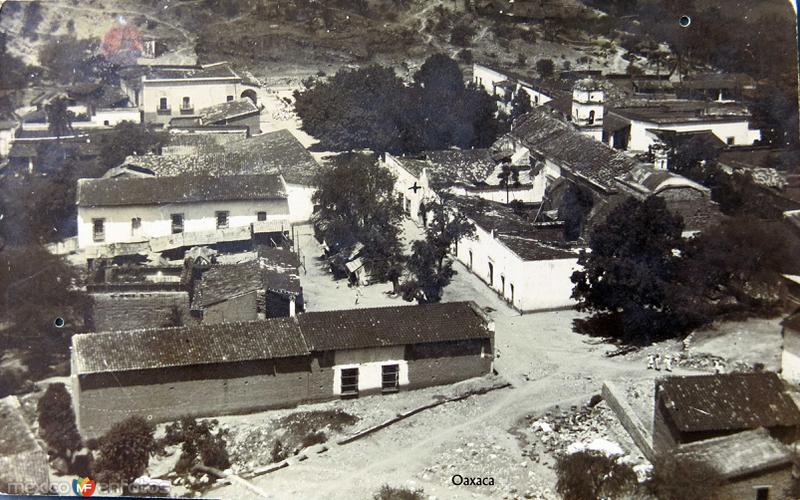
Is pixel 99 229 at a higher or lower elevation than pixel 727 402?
higher

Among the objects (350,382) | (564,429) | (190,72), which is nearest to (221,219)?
(350,382)

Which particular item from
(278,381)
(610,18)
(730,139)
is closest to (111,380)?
(278,381)

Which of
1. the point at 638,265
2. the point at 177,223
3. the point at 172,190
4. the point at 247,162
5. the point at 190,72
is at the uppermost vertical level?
the point at 190,72

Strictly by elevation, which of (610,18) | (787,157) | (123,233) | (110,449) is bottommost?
(110,449)

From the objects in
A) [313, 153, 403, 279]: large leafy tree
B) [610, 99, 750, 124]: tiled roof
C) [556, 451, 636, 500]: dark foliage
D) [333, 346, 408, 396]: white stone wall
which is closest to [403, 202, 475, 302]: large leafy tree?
[313, 153, 403, 279]: large leafy tree

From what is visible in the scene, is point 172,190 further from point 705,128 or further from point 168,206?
point 705,128

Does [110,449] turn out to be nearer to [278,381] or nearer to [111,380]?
[111,380]

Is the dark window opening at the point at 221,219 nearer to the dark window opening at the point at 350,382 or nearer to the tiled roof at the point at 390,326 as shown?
the tiled roof at the point at 390,326
